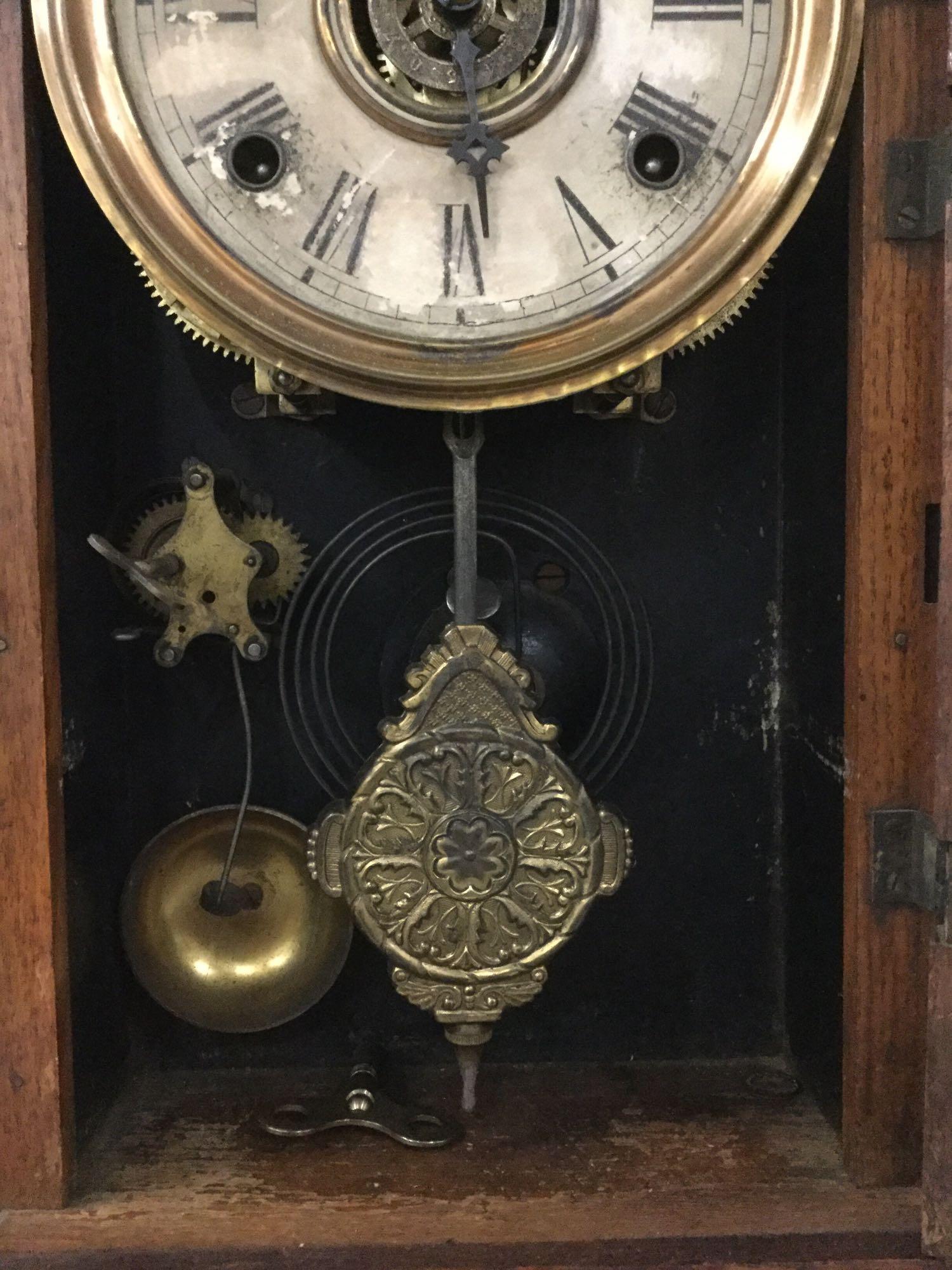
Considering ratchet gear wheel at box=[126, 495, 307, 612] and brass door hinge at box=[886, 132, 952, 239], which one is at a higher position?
brass door hinge at box=[886, 132, 952, 239]

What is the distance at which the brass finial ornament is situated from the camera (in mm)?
1122

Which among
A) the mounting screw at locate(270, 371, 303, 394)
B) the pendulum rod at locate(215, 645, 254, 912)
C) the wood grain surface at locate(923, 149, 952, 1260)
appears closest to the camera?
the wood grain surface at locate(923, 149, 952, 1260)

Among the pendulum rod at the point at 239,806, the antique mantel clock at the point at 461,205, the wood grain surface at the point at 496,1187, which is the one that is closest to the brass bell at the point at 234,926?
the pendulum rod at the point at 239,806

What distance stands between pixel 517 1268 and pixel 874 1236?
0.99 feet

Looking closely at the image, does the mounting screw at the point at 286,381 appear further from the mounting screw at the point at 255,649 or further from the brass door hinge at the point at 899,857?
the brass door hinge at the point at 899,857

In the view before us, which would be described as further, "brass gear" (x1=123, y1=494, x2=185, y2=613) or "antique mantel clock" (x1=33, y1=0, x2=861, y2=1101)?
"brass gear" (x1=123, y1=494, x2=185, y2=613)

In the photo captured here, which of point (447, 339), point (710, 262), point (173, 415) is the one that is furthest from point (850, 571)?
point (173, 415)

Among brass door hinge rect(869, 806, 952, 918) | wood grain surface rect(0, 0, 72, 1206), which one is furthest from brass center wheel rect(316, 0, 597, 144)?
brass door hinge rect(869, 806, 952, 918)

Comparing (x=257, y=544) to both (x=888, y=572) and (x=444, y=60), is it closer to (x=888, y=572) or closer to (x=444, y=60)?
(x=444, y=60)

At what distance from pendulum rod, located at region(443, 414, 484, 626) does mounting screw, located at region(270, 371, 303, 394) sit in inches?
5.5

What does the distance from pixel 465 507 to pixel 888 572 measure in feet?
1.22

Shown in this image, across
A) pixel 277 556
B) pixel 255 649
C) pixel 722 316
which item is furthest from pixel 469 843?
pixel 722 316

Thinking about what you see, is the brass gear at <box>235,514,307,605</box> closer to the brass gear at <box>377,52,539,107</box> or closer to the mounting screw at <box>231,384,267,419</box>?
the mounting screw at <box>231,384,267,419</box>

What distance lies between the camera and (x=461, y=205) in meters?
1.09
